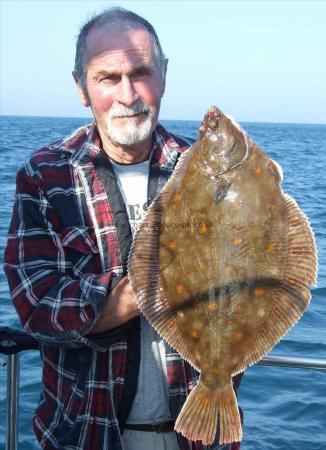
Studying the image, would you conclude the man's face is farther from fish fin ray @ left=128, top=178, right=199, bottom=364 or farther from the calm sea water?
the calm sea water

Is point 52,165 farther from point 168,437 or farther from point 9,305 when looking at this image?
point 9,305

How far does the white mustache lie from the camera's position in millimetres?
2631

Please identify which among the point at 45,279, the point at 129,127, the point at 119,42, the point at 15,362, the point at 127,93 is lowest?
the point at 15,362

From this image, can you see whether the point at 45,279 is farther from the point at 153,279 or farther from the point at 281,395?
the point at 281,395

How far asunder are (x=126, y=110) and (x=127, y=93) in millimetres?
69

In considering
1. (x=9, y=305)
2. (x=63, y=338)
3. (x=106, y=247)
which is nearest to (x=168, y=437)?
(x=63, y=338)

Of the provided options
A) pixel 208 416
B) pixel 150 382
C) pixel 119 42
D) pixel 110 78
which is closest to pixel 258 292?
pixel 208 416

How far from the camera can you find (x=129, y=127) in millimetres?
2650

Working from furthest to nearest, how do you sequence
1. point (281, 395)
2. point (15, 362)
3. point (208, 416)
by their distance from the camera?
point (281, 395) → point (15, 362) → point (208, 416)

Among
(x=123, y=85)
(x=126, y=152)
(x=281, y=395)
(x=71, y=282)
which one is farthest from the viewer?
(x=281, y=395)

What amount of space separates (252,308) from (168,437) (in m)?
0.75

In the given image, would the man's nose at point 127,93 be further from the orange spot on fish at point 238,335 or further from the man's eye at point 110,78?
the orange spot on fish at point 238,335

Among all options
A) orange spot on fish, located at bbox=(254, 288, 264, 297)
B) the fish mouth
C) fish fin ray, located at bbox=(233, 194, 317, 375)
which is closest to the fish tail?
fish fin ray, located at bbox=(233, 194, 317, 375)

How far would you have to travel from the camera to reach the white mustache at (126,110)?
8.63 feet
